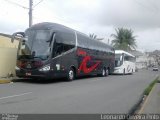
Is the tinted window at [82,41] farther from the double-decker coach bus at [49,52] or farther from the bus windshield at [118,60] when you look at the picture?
the bus windshield at [118,60]

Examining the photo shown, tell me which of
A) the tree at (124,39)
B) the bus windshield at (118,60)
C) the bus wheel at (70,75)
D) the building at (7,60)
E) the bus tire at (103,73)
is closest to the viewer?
the building at (7,60)

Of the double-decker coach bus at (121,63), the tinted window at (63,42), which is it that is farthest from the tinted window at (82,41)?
the double-decker coach bus at (121,63)

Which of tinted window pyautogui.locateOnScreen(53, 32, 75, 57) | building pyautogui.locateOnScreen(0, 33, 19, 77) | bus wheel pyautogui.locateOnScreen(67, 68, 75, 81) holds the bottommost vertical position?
bus wheel pyautogui.locateOnScreen(67, 68, 75, 81)

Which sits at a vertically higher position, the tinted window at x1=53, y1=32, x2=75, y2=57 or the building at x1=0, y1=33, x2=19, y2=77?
the tinted window at x1=53, y1=32, x2=75, y2=57

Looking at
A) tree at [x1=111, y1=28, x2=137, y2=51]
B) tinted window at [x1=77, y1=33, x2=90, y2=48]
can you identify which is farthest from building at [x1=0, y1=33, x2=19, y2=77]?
tree at [x1=111, y1=28, x2=137, y2=51]

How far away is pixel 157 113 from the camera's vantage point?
10789 mm

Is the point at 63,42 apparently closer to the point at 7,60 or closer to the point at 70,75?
the point at 70,75

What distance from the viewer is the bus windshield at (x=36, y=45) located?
22.4 meters

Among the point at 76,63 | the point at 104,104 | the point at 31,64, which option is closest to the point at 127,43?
the point at 76,63

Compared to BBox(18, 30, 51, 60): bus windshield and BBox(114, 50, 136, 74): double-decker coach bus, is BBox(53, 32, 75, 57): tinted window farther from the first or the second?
BBox(114, 50, 136, 74): double-decker coach bus

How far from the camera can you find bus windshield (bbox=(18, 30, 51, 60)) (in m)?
22.4

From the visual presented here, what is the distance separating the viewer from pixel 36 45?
2261 centimetres

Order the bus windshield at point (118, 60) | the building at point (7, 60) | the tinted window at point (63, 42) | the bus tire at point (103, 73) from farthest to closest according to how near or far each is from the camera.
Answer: the bus windshield at point (118, 60)
the bus tire at point (103, 73)
the building at point (7, 60)
the tinted window at point (63, 42)

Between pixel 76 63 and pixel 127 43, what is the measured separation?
217 feet
